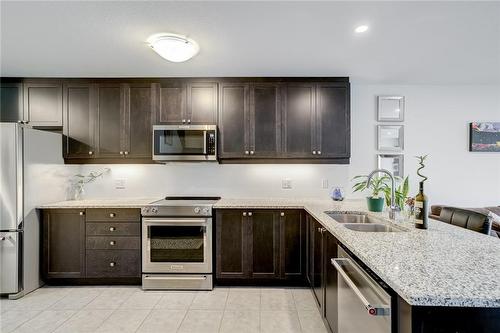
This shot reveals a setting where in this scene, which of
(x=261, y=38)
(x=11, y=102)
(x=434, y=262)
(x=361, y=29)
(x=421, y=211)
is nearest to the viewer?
(x=434, y=262)

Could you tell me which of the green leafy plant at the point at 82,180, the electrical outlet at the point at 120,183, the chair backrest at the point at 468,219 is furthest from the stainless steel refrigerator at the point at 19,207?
the chair backrest at the point at 468,219

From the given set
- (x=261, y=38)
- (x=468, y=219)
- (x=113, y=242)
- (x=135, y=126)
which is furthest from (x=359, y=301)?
(x=135, y=126)

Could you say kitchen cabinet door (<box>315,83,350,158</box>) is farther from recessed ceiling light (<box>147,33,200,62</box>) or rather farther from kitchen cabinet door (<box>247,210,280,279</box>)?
recessed ceiling light (<box>147,33,200,62</box>)

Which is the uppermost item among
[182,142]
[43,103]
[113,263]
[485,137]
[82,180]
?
[43,103]

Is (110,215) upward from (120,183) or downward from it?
downward

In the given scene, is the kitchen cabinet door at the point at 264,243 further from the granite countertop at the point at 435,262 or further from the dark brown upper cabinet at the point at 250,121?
the granite countertop at the point at 435,262

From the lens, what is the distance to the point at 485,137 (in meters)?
3.27

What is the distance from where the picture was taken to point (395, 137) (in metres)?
3.28

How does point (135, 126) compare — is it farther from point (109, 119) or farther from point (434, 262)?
point (434, 262)

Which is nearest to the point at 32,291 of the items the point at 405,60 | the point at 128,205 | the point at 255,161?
the point at 128,205

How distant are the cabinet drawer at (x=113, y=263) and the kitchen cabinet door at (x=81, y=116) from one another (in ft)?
3.95

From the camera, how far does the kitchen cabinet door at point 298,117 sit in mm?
2957

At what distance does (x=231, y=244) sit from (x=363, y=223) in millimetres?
1364

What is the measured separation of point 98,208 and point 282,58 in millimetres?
2550
